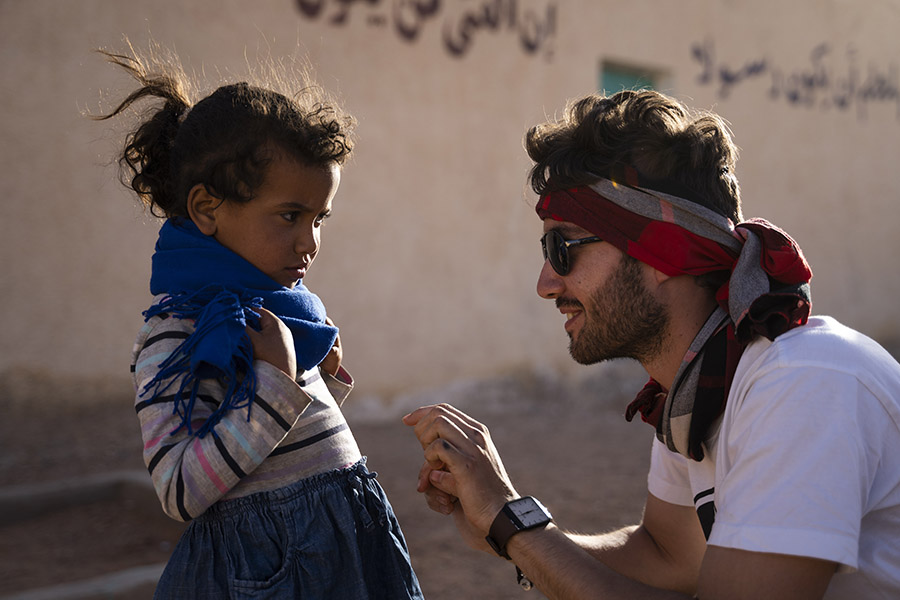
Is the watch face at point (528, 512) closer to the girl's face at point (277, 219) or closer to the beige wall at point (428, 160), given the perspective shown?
the girl's face at point (277, 219)

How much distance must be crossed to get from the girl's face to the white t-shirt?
1.05 meters

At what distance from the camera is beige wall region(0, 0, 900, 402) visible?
5.52 metres

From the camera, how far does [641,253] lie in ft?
6.61

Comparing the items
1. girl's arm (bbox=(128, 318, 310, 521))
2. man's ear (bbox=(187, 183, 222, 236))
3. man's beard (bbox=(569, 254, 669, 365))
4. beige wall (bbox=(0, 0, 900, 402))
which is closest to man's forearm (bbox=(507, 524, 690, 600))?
man's beard (bbox=(569, 254, 669, 365))

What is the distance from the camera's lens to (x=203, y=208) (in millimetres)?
1898

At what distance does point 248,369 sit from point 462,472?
23.1 inches

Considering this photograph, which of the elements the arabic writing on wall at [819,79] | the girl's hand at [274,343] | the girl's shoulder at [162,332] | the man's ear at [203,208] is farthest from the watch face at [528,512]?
the arabic writing on wall at [819,79]

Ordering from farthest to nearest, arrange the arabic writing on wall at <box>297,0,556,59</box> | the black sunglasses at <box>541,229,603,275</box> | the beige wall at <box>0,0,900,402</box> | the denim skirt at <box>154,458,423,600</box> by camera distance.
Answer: the arabic writing on wall at <box>297,0,556,59</box> → the beige wall at <box>0,0,900,402</box> → the black sunglasses at <box>541,229,603,275</box> → the denim skirt at <box>154,458,423,600</box>

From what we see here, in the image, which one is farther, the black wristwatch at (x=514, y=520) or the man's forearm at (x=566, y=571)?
the black wristwatch at (x=514, y=520)

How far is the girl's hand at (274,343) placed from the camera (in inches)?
67.9

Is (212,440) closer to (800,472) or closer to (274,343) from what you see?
(274,343)

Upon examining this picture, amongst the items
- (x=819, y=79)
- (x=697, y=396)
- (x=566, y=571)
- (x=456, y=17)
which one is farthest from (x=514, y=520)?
(x=819, y=79)

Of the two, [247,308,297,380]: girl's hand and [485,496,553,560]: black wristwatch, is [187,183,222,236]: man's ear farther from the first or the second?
[485,496,553,560]: black wristwatch

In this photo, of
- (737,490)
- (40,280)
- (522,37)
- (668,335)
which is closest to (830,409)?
(737,490)
